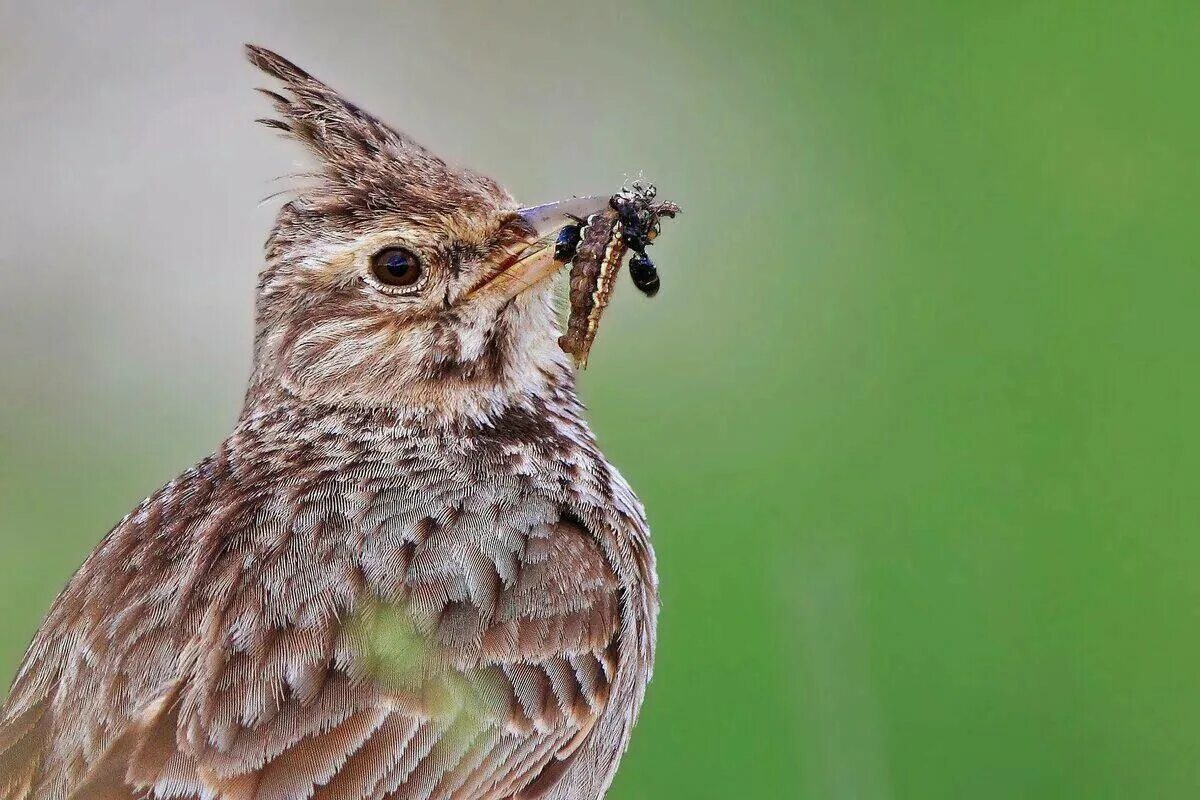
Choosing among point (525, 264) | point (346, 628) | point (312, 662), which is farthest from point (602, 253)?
point (312, 662)

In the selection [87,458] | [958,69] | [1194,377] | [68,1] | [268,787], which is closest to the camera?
[268,787]

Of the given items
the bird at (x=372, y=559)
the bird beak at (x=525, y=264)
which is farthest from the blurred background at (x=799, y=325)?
the bird beak at (x=525, y=264)

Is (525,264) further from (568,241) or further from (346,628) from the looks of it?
(346,628)

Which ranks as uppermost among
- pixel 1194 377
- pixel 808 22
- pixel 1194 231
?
pixel 808 22

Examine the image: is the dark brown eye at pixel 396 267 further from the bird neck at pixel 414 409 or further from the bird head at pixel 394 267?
the bird neck at pixel 414 409

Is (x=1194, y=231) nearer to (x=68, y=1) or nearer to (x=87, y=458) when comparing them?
(x=87, y=458)

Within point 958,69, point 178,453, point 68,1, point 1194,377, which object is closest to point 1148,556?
point 1194,377
